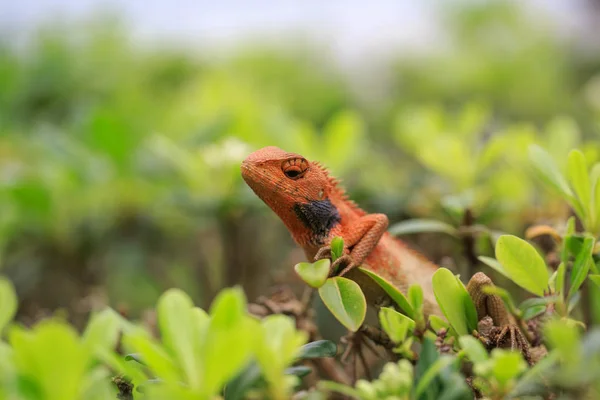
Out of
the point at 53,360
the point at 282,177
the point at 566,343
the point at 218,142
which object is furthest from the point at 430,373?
the point at 218,142

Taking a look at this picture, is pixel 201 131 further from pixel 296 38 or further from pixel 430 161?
pixel 296 38

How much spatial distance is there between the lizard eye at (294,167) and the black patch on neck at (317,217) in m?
0.09

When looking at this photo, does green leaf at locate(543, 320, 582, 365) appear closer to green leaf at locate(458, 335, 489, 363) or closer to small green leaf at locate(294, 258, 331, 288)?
green leaf at locate(458, 335, 489, 363)

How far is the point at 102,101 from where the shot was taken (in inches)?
157

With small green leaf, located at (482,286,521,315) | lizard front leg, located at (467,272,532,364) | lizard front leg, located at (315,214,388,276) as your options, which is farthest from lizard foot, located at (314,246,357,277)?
small green leaf, located at (482,286,521,315)

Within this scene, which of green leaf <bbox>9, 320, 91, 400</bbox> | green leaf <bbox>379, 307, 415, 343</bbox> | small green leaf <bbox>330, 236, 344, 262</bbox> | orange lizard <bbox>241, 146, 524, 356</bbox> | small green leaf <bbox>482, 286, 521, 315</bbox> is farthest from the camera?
orange lizard <bbox>241, 146, 524, 356</bbox>

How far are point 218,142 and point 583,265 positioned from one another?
5.25 ft

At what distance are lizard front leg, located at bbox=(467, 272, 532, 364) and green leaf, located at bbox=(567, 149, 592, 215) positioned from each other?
283 millimetres

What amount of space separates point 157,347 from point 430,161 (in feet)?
5.11

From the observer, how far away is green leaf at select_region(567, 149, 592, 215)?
1.55 m

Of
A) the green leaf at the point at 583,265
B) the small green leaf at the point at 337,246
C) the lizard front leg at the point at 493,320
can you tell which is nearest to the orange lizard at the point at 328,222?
the small green leaf at the point at 337,246

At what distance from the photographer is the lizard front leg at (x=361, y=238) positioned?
1.71 m

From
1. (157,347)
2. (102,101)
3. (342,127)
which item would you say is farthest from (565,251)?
(102,101)

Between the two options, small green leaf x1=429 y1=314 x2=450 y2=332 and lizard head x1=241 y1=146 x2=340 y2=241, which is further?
lizard head x1=241 y1=146 x2=340 y2=241
